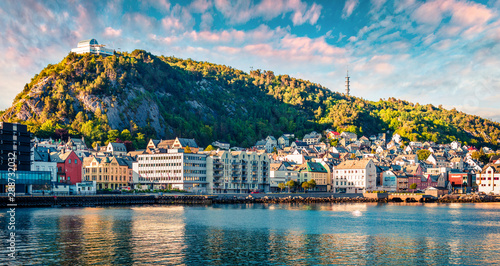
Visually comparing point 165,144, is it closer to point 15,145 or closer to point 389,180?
point 389,180

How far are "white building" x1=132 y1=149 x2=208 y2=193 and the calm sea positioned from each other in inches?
2296

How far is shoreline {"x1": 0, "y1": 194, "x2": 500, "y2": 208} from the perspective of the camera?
A: 97312 millimetres

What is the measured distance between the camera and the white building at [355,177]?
505 ft

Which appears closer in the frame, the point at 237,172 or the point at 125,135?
the point at 237,172

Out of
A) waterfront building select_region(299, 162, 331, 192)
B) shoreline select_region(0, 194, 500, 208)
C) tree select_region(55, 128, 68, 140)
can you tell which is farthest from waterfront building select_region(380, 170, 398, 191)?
tree select_region(55, 128, 68, 140)

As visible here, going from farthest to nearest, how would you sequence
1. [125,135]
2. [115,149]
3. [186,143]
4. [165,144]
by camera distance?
[125,135] → [165,144] → [186,143] → [115,149]

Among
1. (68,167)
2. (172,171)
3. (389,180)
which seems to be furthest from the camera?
(389,180)

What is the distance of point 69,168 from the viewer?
12731cm

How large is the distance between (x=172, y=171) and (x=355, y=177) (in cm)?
5422

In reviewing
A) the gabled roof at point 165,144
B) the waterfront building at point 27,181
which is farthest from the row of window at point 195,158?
the gabled roof at point 165,144

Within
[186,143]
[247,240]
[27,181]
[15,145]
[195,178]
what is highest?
[186,143]

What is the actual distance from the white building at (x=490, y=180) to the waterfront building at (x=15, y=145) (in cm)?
12465

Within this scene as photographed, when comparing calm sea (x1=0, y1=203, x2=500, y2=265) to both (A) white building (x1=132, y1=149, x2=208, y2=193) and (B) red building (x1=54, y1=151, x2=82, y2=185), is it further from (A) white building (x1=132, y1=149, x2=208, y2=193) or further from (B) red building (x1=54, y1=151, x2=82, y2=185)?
(A) white building (x1=132, y1=149, x2=208, y2=193)

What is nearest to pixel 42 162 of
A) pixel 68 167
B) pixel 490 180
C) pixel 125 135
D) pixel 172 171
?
pixel 68 167
